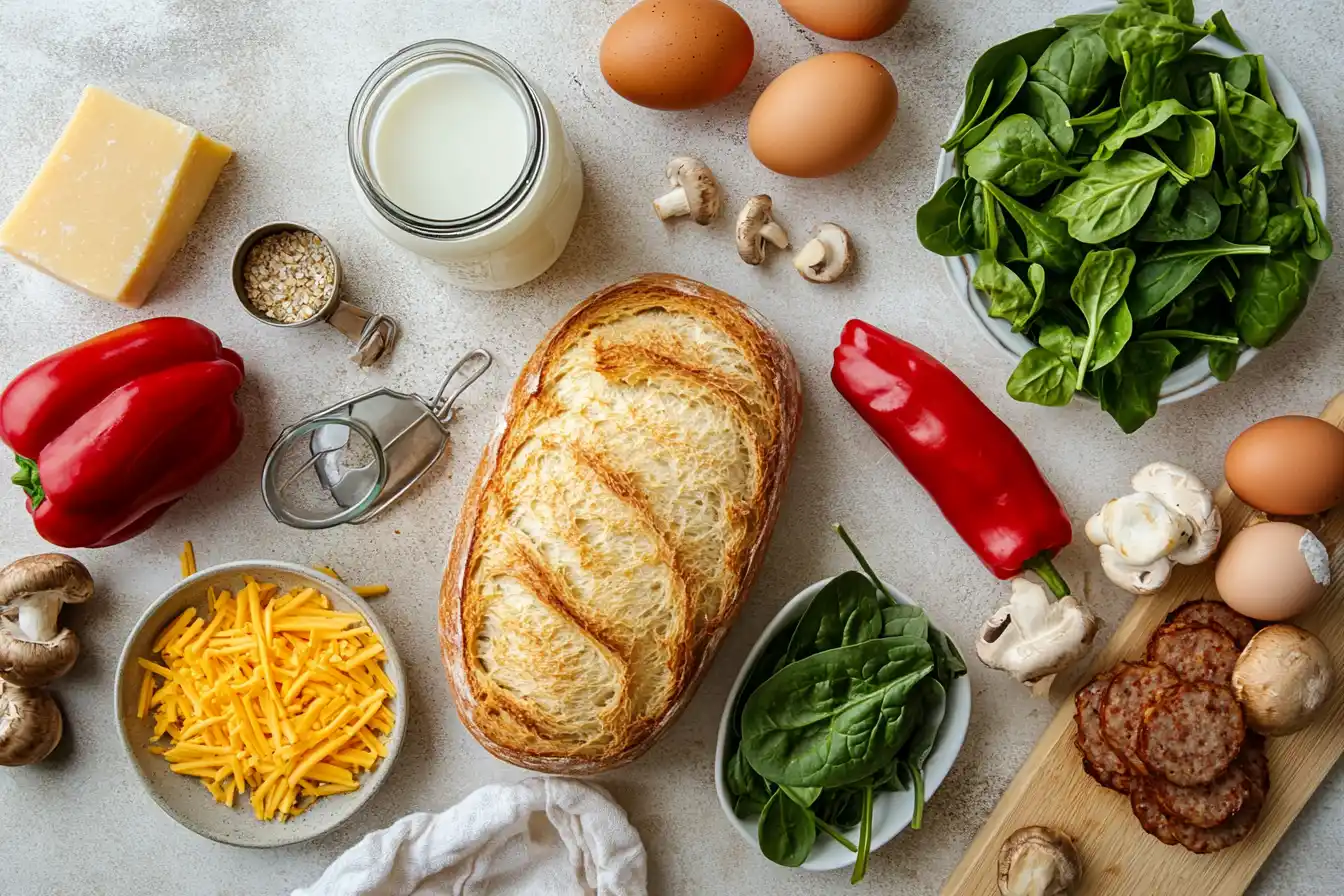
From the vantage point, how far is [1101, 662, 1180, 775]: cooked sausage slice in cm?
162

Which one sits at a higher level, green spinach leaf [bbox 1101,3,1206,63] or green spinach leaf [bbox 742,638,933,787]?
green spinach leaf [bbox 1101,3,1206,63]

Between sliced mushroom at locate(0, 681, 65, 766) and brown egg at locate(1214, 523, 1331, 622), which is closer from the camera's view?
brown egg at locate(1214, 523, 1331, 622)

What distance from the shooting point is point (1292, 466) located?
1.56 m

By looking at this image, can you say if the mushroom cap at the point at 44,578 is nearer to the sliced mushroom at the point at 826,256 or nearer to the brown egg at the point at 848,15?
the sliced mushroom at the point at 826,256

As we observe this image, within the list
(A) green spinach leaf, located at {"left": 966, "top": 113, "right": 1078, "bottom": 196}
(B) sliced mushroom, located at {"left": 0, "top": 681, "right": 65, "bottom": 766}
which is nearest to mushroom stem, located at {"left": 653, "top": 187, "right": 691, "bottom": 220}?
(A) green spinach leaf, located at {"left": 966, "top": 113, "right": 1078, "bottom": 196}

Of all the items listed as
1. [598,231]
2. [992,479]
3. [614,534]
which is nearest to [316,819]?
[614,534]

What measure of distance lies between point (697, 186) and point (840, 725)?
897 millimetres

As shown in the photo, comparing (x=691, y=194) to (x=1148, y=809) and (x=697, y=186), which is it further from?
(x=1148, y=809)

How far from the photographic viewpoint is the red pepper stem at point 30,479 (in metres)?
1.77

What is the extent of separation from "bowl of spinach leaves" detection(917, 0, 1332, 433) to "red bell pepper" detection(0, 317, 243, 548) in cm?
121

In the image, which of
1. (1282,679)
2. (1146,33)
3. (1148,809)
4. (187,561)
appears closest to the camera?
(1146,33)

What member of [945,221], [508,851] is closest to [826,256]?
[945,221]

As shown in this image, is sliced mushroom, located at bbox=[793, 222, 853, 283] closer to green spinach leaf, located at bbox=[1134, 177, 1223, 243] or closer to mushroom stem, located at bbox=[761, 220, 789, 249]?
mushroom stem, located at bbox=[761, 220, 789, 249]

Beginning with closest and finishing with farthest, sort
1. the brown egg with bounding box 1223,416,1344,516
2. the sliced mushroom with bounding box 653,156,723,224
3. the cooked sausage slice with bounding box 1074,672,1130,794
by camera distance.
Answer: the brown egg with bounding box 1223,416,1344,516 < the cooked sausage slice with bounding box 1074,672,1130,794 < the sliced mushroom with bounding box 653,156,723,224
